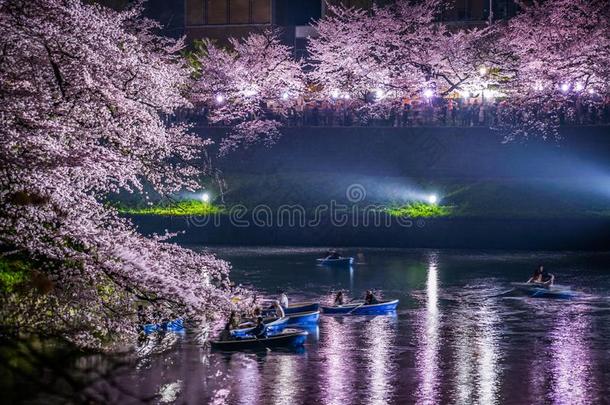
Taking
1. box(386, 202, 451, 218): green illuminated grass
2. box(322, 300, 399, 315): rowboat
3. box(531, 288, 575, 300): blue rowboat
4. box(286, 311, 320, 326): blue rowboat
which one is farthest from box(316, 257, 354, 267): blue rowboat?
box(286, 311, 320, 326): blue rowboat

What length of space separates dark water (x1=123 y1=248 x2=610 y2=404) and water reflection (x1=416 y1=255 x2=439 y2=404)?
0.04 meters

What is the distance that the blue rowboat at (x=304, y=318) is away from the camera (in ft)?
106

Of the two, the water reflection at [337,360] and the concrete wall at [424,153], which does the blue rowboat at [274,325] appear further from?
the concrete wall at [424,153]

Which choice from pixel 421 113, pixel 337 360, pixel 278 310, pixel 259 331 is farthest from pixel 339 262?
pixel 337 360

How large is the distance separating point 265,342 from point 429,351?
4653mm

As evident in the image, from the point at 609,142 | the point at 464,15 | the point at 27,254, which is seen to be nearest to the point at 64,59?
the point at 27,254

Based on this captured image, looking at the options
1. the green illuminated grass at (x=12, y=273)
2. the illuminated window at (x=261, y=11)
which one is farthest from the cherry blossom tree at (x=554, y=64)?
the green illuminated grass at (x=12, y=273)

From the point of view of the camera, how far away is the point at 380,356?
92.8 ft

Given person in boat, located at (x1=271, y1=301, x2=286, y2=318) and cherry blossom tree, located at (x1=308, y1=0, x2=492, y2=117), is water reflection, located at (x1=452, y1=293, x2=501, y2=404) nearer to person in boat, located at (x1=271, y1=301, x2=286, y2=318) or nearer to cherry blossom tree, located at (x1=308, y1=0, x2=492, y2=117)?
person in boat, located at (x1=271, y1=301, x2=286, y2=318)

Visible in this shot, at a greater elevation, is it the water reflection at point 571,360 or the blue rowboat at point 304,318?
the blue rowboat at point 304,318

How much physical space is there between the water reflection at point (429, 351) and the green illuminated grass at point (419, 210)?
12124 mm

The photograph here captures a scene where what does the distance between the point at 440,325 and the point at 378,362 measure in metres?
6.06

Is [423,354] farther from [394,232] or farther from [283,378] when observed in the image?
[394,232]

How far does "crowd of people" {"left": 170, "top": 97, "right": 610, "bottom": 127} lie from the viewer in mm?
56750
